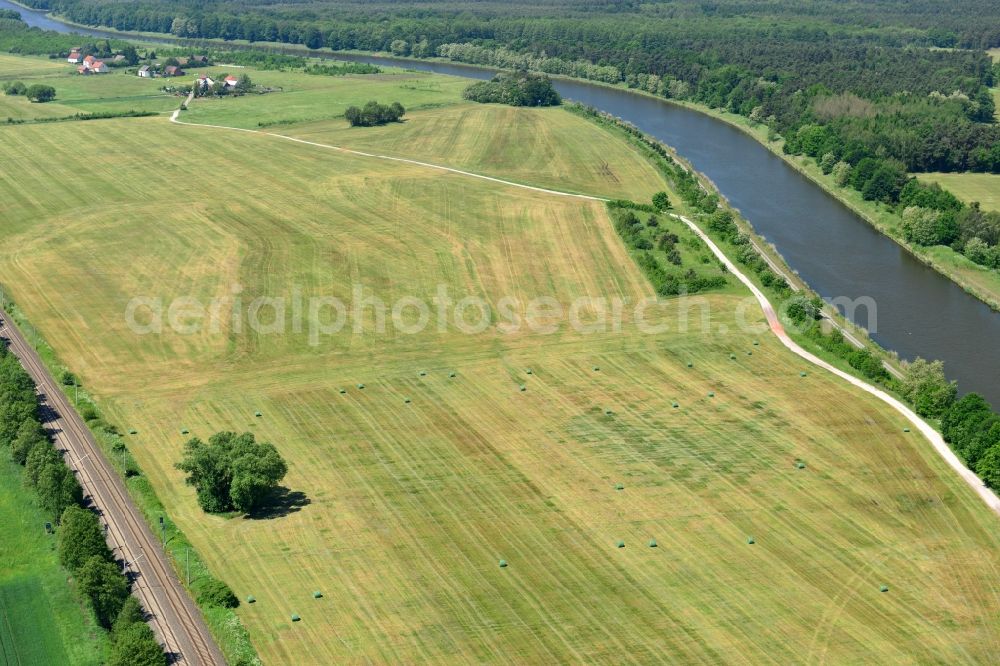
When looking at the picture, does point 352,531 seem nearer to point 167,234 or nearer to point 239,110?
point 167,234

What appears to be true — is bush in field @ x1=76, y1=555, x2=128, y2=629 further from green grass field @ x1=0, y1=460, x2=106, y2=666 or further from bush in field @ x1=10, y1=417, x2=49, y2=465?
bush in field @ x1=10, y1=417, x2=49, y2=465

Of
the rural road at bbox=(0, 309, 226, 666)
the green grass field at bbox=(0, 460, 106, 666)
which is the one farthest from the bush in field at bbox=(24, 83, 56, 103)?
the green grass field at bbox=(0, 460, 106, 666)

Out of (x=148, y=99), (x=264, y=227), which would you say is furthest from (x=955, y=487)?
(x=148, y=99)

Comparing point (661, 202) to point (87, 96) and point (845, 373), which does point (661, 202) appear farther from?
point (87, 96)

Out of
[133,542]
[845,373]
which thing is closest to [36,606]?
[133,542]

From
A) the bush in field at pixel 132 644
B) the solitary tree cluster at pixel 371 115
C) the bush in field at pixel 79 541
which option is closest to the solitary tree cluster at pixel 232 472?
the bush in field at pixel 79 541

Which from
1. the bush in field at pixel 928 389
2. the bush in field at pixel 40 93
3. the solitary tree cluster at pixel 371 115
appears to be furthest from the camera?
the bush in field at pixel 40 93

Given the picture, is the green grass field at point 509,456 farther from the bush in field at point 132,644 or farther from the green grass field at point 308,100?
the green grass field at point 308,100

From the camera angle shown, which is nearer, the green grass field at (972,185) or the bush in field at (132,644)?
the bush in field at (132,644)
